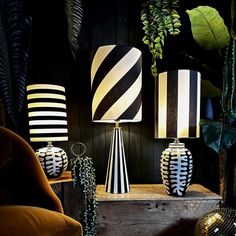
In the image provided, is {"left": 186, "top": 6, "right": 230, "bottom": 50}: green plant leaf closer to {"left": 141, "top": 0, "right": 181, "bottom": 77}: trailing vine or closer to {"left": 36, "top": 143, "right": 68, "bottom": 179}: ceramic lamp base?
{"left": 141, "top": 0, "right": 181, "bottom": 77}: trailing vine

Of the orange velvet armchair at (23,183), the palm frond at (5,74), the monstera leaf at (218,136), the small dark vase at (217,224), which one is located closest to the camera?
the orange velvet armchair at (23,183)

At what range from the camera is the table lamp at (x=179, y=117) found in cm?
129

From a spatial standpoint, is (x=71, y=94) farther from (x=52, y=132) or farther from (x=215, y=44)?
(x=215, y=44)

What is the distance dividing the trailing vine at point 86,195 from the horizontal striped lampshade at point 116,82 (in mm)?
280

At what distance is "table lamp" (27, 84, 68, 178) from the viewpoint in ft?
4.43

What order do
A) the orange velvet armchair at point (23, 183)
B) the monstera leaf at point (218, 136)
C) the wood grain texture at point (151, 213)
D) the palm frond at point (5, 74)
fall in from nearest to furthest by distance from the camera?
Answer: the orange velvet armchair at point (23, 183) < the wood grain texture at point (151, 213) < the monstera leaf at point (218, 136) < the palm frond at point (5, 74)

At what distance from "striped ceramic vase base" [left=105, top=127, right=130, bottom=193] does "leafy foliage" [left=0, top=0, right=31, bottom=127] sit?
721 mm

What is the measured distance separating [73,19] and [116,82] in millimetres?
599

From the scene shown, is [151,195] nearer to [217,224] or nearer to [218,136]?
[217,224]

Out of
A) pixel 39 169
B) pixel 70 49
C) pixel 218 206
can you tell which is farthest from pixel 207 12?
pixel 39 169

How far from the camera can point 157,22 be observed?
154 cm

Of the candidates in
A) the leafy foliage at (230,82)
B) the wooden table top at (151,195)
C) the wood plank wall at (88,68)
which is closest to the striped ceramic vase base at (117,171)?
the wooden table top at (151,195)

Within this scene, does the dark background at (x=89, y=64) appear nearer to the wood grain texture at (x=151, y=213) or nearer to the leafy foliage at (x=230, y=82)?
the leafy foliage at (x=230, y=82)

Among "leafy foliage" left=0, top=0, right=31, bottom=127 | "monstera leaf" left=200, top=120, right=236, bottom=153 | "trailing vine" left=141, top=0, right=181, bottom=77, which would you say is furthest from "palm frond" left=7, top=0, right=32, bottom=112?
"monstera leaf" left=200, top=120, right=236, bottom=153
